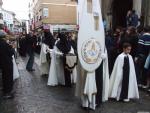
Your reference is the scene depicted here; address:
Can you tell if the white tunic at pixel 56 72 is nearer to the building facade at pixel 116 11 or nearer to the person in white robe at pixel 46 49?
the person in white robe at pixel 46 49

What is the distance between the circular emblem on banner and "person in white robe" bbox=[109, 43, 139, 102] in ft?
4.76

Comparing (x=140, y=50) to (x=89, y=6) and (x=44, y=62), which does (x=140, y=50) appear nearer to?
(x=89, y=6)

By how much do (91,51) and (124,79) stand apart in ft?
6.07

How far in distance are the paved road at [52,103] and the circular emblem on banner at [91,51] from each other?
1.37 m

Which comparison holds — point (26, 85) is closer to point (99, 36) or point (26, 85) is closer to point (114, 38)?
point (114, 38)

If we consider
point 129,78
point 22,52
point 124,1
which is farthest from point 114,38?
point 22,52

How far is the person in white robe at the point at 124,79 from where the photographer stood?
27.8 feet

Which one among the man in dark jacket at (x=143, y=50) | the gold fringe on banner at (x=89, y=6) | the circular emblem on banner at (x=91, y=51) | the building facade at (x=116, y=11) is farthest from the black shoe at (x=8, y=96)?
the building facade at (x=116, y=11)

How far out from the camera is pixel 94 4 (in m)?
7.05

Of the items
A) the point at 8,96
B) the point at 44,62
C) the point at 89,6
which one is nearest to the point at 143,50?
the point at 89,6

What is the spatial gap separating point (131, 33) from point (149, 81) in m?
1.66

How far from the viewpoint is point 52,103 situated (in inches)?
336

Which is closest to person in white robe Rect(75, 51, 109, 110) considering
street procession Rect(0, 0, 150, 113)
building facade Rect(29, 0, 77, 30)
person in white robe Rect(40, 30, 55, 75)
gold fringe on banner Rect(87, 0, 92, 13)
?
street procession Rect(0, 0, 150, 113)

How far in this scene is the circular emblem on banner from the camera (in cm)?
694
